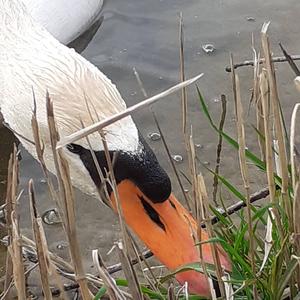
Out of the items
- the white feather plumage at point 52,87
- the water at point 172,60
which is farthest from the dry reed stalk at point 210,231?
the water at point 172,60

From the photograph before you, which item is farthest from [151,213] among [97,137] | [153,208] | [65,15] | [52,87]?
[65,15]

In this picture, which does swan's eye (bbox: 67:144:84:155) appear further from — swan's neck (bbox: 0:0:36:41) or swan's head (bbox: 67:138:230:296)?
swan's neck (bbox: 0:0:36:41)

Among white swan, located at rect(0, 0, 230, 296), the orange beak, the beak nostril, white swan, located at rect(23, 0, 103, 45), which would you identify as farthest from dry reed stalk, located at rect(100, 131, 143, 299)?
white swan, located at rect(23, 0, 103, 45)

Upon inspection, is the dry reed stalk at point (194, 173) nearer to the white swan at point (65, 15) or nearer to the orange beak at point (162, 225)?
the orange beak at point (162, 225)

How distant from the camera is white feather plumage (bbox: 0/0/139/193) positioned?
3.06 m

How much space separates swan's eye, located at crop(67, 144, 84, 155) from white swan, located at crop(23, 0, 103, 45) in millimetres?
1384

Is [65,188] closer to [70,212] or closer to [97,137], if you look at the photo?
[70,212]

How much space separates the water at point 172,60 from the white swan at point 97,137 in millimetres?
655

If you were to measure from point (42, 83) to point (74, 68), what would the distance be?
4.9 inches

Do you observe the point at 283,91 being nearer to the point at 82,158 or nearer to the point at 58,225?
the point at 58,225

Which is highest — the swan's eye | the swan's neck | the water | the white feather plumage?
the swan's neck

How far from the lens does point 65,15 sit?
4711mm

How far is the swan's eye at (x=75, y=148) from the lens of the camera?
3197mm

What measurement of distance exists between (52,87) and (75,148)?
0.21 m
